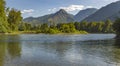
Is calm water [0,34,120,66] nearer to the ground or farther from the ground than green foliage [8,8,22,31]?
nearer to the ground

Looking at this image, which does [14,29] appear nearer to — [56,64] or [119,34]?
[119,34]

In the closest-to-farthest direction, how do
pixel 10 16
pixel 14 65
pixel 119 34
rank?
1. pixel 14 65
2. pixel 119 34
3. pixel 10 16

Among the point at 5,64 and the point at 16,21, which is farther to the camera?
the point at 16,21

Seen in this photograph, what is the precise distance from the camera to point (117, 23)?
102000 millimetres

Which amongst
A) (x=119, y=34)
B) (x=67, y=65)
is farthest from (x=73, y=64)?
(x=119, y=34)

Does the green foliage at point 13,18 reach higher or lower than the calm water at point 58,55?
higher

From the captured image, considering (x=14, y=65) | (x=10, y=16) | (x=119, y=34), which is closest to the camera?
(x=14, y=65)

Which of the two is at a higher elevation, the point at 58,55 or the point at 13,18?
the point at 13,18

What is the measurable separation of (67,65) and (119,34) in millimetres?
74240

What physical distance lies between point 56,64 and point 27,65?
11.4ft

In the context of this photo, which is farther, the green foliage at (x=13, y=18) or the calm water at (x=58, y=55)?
the green foliage at (x=13, y=18)

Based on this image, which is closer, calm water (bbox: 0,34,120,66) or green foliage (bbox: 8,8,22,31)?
calm water (bbox: 0,34,120,66)

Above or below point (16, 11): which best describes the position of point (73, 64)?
below

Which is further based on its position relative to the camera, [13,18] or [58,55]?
[13,18]
